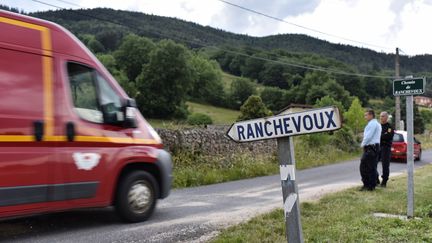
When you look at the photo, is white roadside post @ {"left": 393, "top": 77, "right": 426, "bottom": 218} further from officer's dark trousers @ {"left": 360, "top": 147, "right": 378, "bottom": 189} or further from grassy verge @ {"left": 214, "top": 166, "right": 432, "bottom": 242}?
officer's dark trousers @ {"left": 360, "top": 147, "right": 378, "bottom": 189}

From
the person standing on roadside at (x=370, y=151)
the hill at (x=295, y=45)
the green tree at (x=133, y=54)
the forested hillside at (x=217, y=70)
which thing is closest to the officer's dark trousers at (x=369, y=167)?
the person standing on roadside at (x=370, y=151)

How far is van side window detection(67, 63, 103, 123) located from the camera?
6234 mm

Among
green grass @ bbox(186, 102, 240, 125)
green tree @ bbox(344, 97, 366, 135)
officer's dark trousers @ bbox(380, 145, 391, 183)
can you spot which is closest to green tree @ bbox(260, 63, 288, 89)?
green grass @ bbox(186, 102, 240, 125)

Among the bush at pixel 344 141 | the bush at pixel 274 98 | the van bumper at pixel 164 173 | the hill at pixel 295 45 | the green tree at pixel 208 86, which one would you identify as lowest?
the bush at pixel 344 141

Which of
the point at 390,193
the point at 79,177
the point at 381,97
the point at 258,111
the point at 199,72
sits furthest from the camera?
the point at 381,97

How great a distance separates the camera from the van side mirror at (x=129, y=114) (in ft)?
22.3

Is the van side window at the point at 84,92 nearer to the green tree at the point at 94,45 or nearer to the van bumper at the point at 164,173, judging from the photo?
the van bumper at the point at 164,173

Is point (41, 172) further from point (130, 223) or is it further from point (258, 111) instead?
point (258, 111)

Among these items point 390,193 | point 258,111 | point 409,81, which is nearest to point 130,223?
point 409,81

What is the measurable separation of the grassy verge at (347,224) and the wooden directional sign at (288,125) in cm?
217

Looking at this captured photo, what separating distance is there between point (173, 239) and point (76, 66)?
101 inches

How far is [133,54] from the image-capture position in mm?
85438

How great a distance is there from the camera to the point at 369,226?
20.8 ft

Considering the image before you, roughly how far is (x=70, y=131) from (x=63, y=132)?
96 millimetres
